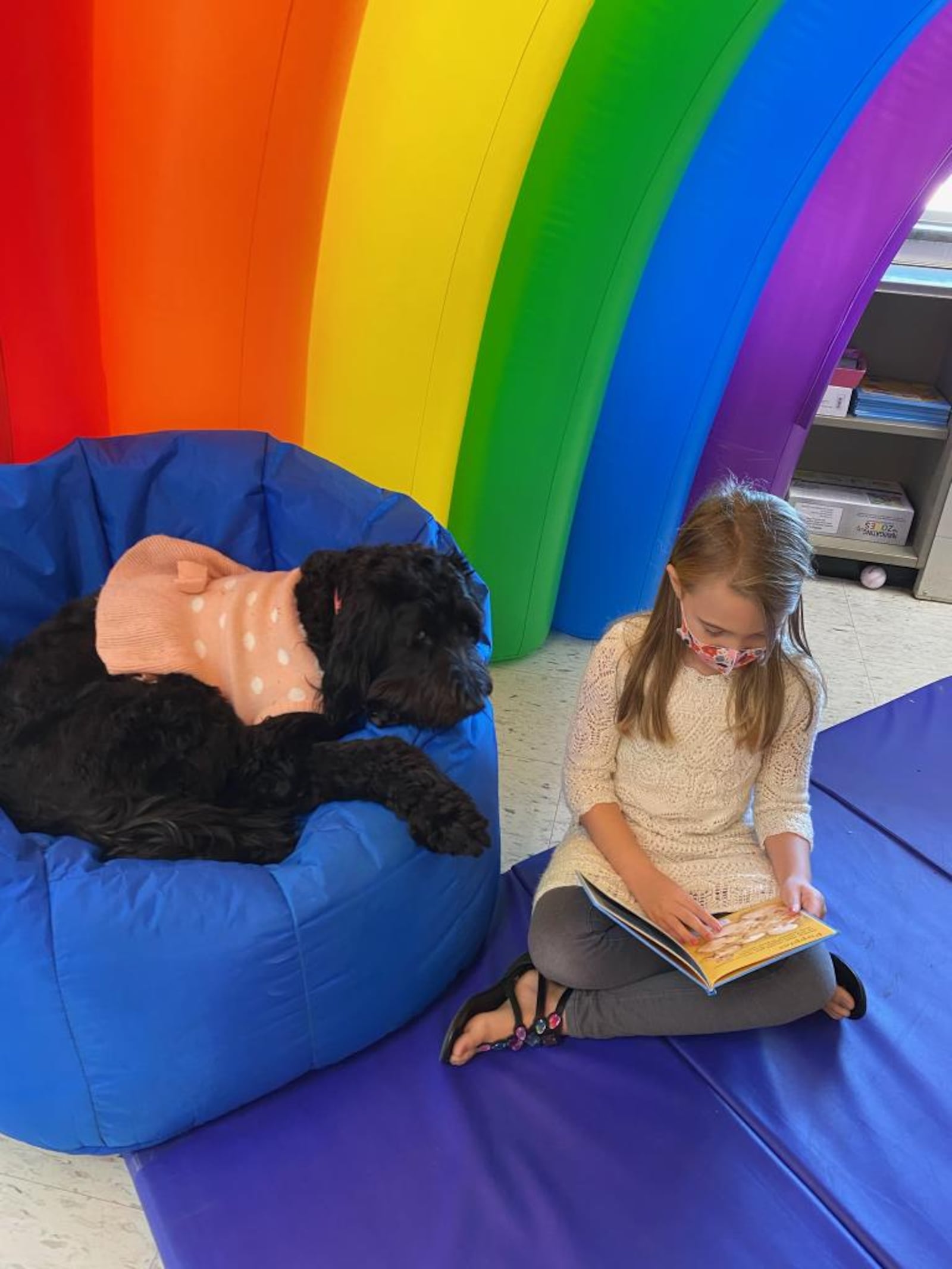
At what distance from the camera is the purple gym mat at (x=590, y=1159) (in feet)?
4.20

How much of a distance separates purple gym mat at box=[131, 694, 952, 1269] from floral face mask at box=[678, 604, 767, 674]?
0.62m

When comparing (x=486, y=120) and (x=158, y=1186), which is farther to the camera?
(x=486, y=120)

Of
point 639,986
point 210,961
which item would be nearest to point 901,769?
point 639,986

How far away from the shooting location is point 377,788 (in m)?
1.50

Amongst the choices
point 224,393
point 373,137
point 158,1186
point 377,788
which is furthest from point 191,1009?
point 373,137

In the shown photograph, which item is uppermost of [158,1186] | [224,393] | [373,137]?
[373,137]

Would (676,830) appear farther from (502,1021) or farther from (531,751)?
(531,751)

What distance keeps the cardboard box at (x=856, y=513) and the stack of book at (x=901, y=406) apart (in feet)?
0.96

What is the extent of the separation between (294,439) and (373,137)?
69 cm

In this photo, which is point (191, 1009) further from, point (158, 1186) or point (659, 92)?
point (659, 92)

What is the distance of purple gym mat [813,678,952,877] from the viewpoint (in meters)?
2.05

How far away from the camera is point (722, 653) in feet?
4.71

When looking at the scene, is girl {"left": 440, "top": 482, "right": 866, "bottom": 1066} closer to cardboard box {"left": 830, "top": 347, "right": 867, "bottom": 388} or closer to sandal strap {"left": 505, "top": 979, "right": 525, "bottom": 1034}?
sandal strap {"left": 505, "top": 979, "right": 525, "bottom": 1034}

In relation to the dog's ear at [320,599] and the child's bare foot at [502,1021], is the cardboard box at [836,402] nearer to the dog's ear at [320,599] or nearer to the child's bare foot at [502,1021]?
the dog's ear at [320,599]
